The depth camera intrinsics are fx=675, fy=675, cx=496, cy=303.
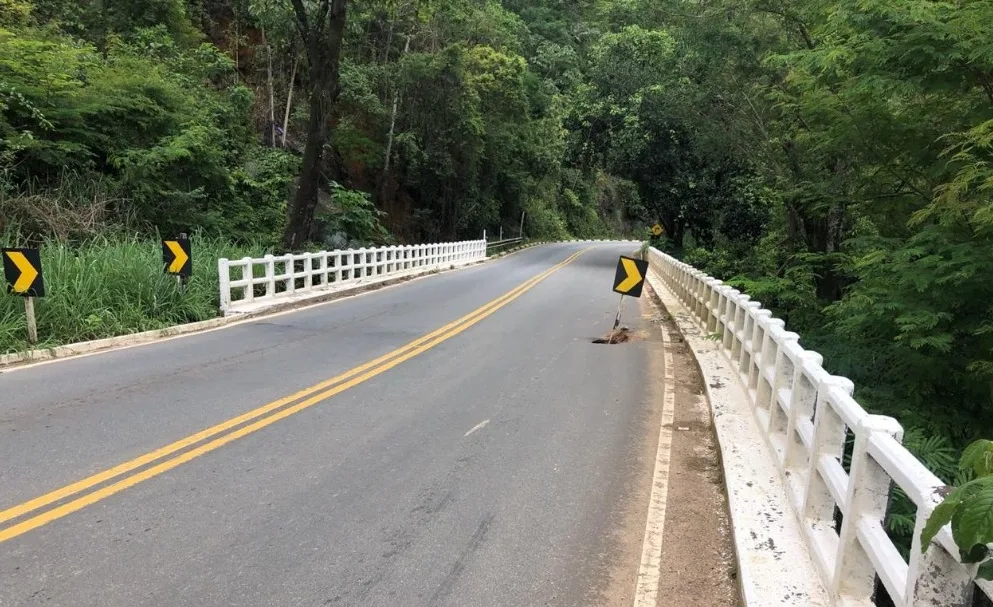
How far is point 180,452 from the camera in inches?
221

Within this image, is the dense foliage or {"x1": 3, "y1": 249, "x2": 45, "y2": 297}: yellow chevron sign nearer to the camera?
{"x1": 3, "y1": 249, "x2": 45, "y2": 297}: yellow chevron sign

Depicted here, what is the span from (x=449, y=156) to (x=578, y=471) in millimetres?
30835

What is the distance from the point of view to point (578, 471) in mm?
5535

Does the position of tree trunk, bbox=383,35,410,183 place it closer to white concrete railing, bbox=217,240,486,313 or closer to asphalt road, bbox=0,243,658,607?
white concrete railing, bbox=217,240,486,313

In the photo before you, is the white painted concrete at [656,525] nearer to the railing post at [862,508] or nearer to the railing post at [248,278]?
the railing post at [862,508]

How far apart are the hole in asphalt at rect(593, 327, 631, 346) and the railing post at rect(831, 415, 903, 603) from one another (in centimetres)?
835

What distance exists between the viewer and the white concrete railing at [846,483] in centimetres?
246

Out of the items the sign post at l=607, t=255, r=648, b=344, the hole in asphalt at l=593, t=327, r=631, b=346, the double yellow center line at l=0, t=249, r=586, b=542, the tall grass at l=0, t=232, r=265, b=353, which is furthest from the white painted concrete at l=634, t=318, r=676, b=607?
the tall grass at l=0, t=232, r=265, b=353

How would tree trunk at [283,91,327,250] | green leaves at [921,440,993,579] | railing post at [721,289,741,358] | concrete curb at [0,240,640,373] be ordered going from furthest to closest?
tree trunk at [283,91,327,250] → concrete curb at [0,240,640,373] → railing post at [721,289,741,358] → green leaves at [921,440,993,579]

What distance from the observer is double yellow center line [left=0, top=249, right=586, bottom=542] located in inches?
175

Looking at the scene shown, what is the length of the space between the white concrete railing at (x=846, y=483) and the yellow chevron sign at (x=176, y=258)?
34.4 ft

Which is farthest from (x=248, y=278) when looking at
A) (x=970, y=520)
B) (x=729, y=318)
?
(x=970, y=520)

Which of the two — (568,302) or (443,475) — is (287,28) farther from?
(443,475)

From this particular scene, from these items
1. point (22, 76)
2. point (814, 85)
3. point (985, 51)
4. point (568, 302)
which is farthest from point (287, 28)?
point (985, 51)
